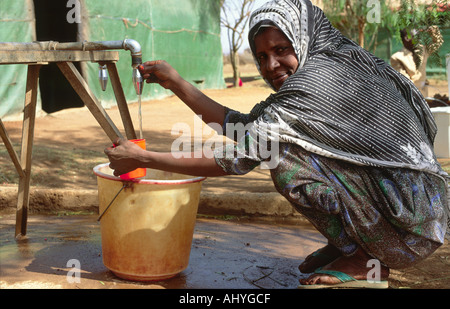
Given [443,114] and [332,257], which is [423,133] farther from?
[443,114]

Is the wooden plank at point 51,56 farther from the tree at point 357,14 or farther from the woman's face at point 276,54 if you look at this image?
the tree at point 357,14

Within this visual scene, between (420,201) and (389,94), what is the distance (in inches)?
18.5

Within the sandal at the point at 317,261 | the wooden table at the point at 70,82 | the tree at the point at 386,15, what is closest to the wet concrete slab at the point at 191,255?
the sandal at the point at 317,261

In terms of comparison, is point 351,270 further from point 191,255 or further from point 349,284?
point 191,255

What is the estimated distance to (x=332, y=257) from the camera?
8.32 ft

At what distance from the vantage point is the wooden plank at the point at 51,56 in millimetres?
2248

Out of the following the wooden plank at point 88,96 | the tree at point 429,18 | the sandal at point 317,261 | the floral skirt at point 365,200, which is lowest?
the sandal at point 317,261

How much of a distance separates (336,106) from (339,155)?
20 cm

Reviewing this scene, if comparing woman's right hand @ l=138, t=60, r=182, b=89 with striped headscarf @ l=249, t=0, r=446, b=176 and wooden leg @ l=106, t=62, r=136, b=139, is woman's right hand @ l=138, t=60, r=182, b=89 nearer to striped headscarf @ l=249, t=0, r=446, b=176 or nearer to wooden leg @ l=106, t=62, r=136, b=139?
wooden leg @ l=106, t=62, r=136, b=139

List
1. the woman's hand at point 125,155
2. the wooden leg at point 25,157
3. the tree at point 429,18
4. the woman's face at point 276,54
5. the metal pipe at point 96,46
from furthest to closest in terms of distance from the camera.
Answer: the tree at point 429,18 < the wooden leg at point 25,157 < the metal pipe at point 96,46 < the woman's face at point 276,54 < the woman's hand at point 125,155

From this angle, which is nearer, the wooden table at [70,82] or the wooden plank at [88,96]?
the wooden table at [70,82]

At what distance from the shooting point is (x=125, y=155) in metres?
2.10

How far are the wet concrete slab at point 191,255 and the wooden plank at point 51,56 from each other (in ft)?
3.08
